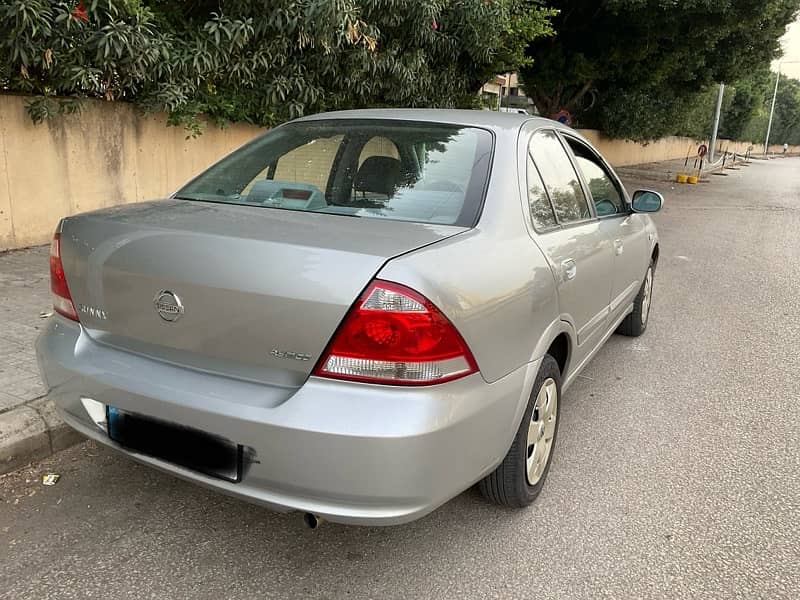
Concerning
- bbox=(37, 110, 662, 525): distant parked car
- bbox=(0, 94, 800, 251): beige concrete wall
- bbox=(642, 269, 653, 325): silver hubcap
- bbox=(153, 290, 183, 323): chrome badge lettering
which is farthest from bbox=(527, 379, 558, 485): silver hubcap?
bbox=(0, 94, 800, 251): beige concrete wall

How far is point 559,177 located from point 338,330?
5.71 ft

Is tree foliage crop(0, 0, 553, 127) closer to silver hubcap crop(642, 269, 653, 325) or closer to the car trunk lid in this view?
the car trunk lid

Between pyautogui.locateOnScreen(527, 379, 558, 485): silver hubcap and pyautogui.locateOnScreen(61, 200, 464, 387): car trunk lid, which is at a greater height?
pyautogui.locateOnScreen(61, 200, 464, 387): car trunk lid

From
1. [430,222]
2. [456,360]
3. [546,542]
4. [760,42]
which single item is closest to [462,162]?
[430,222]

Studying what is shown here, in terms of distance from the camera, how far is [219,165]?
10.4ft

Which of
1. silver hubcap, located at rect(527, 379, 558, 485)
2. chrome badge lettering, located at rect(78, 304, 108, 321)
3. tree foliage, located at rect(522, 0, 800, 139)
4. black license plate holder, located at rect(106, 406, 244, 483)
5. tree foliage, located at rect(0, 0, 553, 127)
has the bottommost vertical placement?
silver hubcap, located at rect(527, 379, 558, 485)

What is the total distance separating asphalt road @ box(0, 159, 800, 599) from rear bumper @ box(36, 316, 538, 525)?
43cm

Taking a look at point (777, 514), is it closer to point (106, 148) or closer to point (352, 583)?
point (352, 583)

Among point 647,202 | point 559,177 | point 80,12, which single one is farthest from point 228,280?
point 80,12

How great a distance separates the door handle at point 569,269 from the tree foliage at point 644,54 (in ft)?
48.5

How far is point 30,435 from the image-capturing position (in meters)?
2.93

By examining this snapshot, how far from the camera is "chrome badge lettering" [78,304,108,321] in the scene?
2291 mm

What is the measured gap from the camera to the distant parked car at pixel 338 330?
6.29 ft

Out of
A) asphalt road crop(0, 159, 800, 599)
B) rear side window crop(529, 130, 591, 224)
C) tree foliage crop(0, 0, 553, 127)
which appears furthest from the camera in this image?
tree foliage crop(0, 0, 553, 127)
